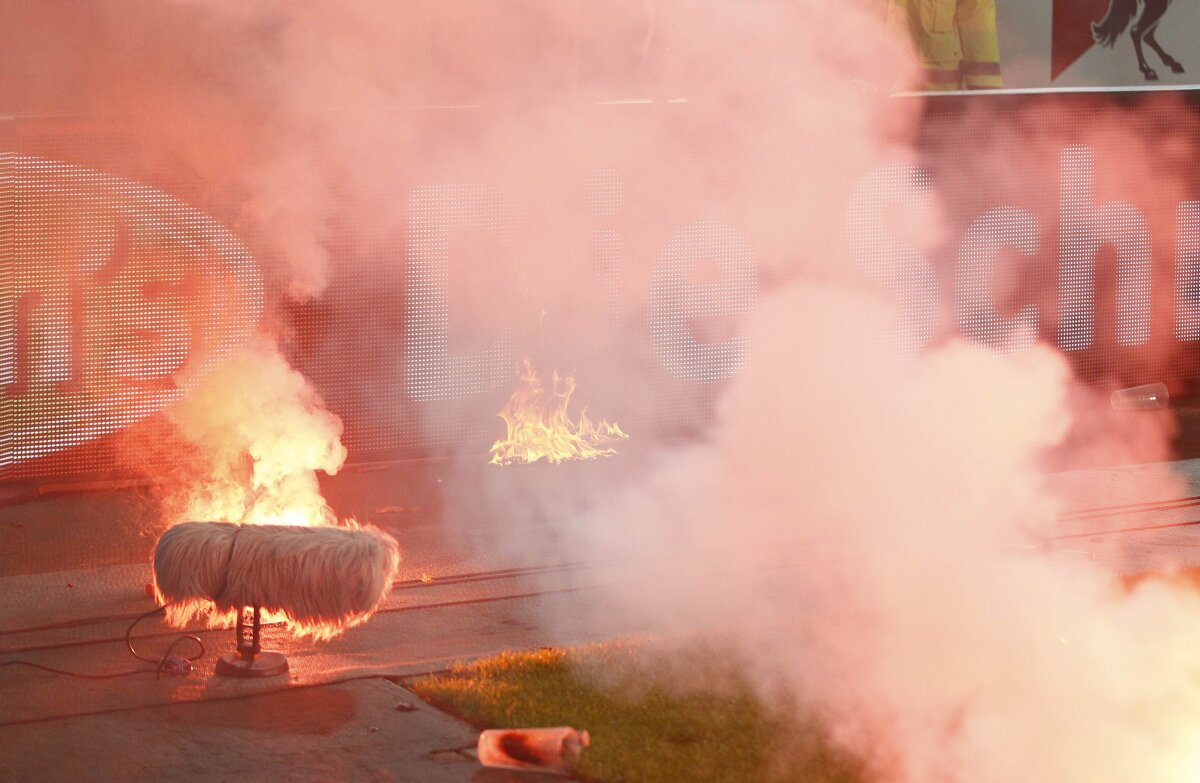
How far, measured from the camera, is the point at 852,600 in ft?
23.2

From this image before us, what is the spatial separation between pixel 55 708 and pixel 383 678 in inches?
48.5

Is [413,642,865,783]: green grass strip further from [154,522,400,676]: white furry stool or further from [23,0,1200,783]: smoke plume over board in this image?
[154,522,400,676]: white furry stool

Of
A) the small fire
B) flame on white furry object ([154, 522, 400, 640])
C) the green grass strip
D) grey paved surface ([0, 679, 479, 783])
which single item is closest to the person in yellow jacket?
the small fire

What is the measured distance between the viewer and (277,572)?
5.90 m

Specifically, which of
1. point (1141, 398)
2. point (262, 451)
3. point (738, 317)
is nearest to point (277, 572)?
point (262, 451)

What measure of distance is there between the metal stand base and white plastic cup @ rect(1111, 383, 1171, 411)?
8834 mm

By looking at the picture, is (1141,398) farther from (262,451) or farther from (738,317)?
(262,451)

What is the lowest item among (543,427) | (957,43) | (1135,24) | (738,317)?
(543,427)

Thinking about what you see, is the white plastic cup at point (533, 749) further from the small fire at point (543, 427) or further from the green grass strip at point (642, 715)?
the small fire at point (543, 427)

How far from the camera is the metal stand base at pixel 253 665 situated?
6.13 metres

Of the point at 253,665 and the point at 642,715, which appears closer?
the point at 642,715

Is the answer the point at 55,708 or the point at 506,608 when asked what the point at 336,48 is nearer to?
the point at 506,608

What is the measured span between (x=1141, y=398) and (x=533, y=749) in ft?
30.2

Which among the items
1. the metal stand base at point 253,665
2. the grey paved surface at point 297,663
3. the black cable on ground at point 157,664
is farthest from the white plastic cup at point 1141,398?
the black cable on ground at point 157,664
